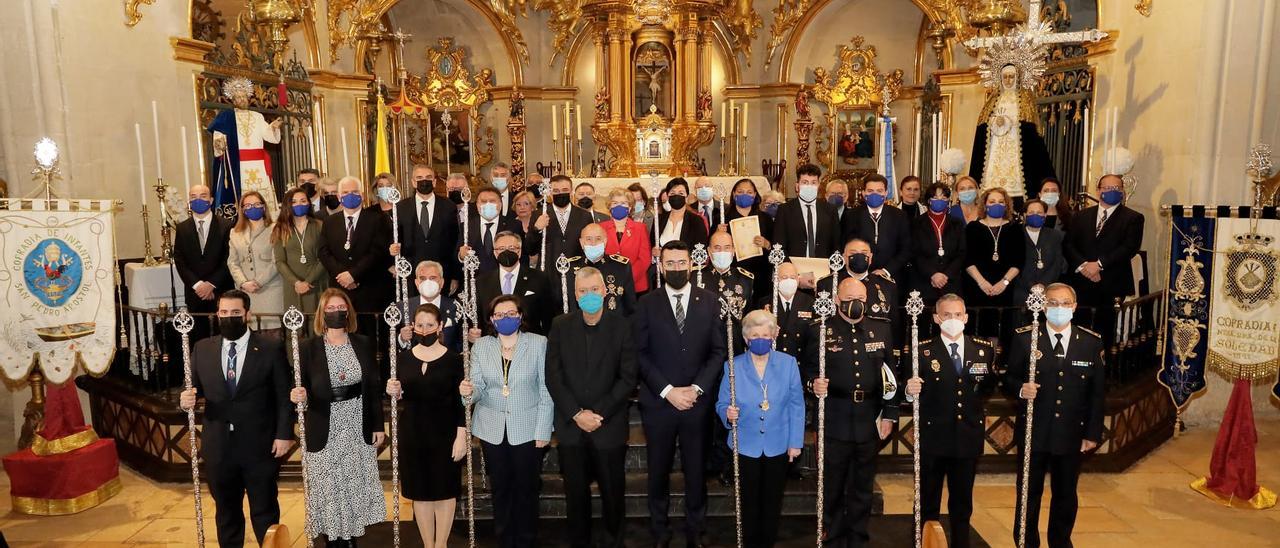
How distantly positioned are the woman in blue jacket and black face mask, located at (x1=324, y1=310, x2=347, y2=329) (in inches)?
87.1

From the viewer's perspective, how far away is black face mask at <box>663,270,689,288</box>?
5461 millimetres

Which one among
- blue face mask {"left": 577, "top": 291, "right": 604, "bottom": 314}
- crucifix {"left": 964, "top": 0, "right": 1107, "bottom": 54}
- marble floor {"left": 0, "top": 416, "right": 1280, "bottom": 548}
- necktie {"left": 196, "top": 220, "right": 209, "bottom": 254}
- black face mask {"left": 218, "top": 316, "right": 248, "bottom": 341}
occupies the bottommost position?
marble floor {"left": 0, "top": 416, "right": 1280, "bottom": 548}

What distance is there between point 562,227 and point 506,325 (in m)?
2.19

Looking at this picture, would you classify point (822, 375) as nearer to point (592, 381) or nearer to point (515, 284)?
point (592, 381)

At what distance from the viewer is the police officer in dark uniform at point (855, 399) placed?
535cm

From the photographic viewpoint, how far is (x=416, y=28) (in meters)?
15.3

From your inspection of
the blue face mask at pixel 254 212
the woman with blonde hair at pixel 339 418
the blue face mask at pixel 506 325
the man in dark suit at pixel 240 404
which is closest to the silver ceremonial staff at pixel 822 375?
the blue face mask at pixel 506 325

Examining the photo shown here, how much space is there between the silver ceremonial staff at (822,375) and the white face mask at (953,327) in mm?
628

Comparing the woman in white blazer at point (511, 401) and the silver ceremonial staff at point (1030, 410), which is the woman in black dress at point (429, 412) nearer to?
the woman in white blazer at point (511, 401)

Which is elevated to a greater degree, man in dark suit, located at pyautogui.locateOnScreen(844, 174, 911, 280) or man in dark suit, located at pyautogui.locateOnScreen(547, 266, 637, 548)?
man in dark suit, located at pyautogui.locateOnScreen(844, 174, 911, 280)

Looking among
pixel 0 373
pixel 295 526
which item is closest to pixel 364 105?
pixel 0 373

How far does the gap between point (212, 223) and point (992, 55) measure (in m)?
7.56

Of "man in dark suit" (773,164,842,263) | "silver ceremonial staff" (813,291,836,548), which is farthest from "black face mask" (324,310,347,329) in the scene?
"man in dark suit" (773,164,842,263)

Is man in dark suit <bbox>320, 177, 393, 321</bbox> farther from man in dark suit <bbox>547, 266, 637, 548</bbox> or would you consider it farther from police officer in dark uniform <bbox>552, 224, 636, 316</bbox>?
man in dark suit <bbox>547, 266, 637, 548</bbox>
